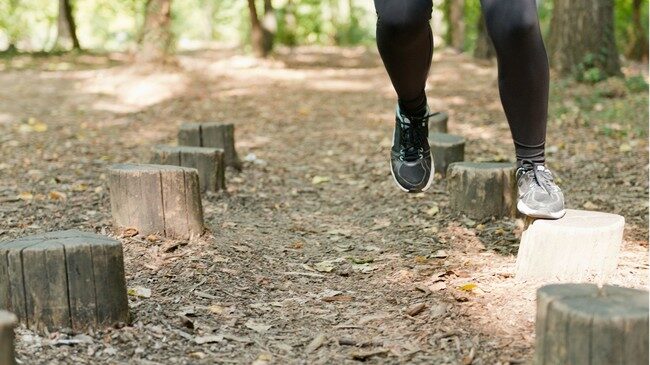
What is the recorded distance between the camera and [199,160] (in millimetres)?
5238

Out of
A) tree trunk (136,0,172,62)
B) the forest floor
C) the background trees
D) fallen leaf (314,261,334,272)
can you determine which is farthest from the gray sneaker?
tree trunk (136,0,172,62)

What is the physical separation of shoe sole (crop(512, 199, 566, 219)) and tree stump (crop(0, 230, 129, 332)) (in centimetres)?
154

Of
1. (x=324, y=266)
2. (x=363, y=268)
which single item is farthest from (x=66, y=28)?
(x=363, y=268)

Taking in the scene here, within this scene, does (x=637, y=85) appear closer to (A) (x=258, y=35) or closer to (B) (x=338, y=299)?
(B) (x=338, y=299)

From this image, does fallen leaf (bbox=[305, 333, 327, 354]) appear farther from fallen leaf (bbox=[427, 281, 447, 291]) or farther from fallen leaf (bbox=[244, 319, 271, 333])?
fallen leaf (bbox=[427, 281, 447, 291])

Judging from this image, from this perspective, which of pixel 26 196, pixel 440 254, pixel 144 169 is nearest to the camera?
pixel 440 254

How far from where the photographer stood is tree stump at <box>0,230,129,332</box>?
2674 millimetres

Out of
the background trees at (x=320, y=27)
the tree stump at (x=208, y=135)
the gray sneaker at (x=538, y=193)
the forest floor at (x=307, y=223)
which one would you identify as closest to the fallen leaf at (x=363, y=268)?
the forest floor at (x=307, y=223)

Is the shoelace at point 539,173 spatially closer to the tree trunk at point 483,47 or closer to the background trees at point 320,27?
the background trees at point 320,27

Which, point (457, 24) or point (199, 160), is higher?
point (457, 24)

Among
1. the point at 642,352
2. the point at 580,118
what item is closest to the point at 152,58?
the point at 580,118

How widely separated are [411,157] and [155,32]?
27.5ft

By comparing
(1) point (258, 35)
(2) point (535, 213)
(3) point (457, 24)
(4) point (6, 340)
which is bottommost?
(4) point (6, 340)

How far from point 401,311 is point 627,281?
95 centimetres
